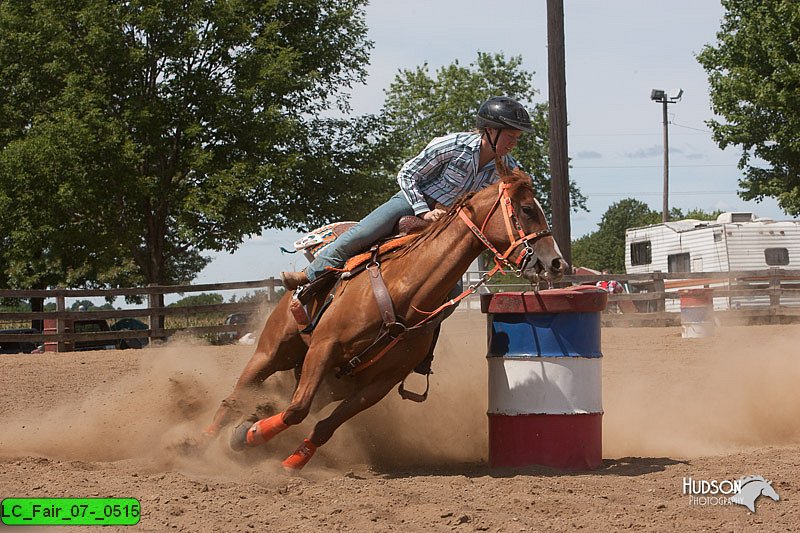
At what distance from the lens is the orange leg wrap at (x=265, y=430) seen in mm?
5949

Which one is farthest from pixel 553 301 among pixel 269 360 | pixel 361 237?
pixel 269 360

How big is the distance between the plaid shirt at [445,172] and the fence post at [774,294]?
1509 cm

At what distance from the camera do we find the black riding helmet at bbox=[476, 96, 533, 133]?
616 centimetres

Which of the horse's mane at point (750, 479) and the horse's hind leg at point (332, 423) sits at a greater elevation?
the horse's hind leg at point (332, 423)

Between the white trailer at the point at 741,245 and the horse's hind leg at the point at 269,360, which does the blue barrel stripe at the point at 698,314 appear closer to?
the white trailer at the point at 741,245

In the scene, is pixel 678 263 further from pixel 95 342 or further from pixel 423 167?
pixel 423 167

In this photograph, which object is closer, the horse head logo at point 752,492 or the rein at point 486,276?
the horse head logo at point 752,492

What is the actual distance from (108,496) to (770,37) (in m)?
23.4

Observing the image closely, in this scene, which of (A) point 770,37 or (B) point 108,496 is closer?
(B) point 108,496

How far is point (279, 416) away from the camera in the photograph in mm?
5973

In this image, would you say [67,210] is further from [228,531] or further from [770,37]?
[228,531]

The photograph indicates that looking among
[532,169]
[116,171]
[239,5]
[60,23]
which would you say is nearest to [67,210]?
[116,171]

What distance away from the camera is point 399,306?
580 centimetres

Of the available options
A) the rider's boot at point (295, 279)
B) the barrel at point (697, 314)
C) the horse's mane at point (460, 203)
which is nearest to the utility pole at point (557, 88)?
the barrel at point (697, 314)
